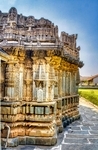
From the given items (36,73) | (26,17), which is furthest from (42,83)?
(26,17)

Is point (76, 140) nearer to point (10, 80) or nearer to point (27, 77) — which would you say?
point (27, 77)

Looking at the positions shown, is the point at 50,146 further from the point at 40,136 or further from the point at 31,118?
the point at 31,118

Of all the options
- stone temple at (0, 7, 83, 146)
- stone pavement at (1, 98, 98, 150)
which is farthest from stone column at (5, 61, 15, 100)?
stone pavement at (1, 98, 98, 150)

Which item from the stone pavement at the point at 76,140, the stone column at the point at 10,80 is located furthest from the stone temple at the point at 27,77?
the stone pavement at the point at 76,140

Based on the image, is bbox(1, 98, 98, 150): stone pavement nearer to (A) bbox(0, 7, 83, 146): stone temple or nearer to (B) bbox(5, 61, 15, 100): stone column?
(A) bbox(0, 7, 83, 146): stone temple

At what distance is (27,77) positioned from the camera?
27.2 ft

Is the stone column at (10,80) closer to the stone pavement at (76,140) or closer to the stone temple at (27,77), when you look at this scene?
the stone temple at (27,77)

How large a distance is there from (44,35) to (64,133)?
4.61 meters

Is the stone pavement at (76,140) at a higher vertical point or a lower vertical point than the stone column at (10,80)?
lower

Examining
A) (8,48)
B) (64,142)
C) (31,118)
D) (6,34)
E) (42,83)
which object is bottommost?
(64,142)

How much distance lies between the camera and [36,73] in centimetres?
814

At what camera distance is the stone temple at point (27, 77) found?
7.77 m

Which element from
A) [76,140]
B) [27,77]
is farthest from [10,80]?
[76,140]

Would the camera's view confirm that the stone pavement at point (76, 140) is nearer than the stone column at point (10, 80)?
Yes
